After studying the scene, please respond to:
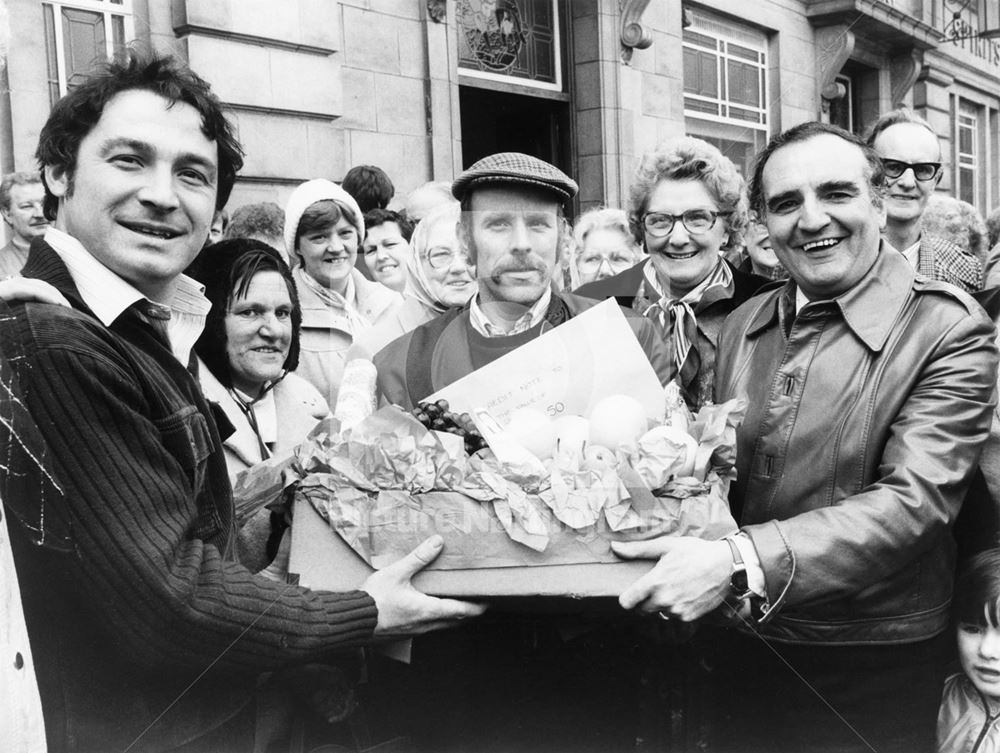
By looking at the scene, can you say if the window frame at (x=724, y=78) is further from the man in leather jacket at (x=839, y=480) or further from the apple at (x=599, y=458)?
the apple at (x=599, y=458)

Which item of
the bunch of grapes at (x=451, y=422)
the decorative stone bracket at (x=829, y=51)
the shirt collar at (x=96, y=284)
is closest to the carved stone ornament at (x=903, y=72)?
the decorative stone bracket at (x=829, y=51)

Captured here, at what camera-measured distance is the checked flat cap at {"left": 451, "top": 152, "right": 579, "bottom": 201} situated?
233 centimetres

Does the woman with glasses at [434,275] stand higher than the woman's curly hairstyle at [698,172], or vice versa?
the woman's curly hairstyle at [698,172]

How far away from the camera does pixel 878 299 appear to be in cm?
223

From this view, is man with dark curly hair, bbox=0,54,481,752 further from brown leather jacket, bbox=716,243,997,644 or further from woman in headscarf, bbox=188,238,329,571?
woman in headscarf, bbox=188,238,329,571

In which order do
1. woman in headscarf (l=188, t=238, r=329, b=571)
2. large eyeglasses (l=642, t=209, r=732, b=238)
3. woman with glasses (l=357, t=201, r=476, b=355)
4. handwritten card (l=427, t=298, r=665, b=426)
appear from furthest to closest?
woman with glasses (l=357, t=201, r=476, b=355) < large eyeglasses (l=642, t=209, r=732, b=238) < woman in headscarf (l=188, t=238, r=329, b=571) < handwritten card (l=427, t=298, r=665, b=426)

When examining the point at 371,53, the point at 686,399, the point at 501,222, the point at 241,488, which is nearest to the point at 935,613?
the point at 686,399

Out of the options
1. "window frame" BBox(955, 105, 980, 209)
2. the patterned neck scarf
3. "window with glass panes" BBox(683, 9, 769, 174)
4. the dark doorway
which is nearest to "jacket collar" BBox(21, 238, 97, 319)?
the patterned neck scarf

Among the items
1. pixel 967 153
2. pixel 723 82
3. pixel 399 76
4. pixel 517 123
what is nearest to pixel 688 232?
pixel 517 123

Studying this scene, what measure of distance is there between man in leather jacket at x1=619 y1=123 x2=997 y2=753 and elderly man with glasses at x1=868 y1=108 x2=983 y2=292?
5.61 feet

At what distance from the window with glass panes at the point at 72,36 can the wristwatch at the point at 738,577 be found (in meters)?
4.32

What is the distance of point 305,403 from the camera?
3.32 m

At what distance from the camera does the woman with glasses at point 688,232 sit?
3182mm

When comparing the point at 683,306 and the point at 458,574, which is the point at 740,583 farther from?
the point at 683,306
